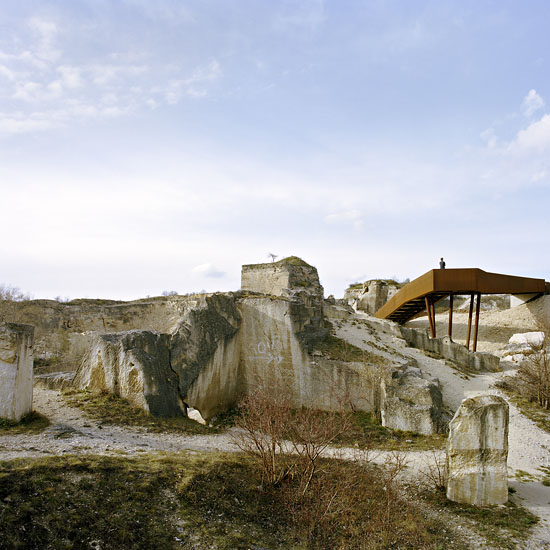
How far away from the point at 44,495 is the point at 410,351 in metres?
14.6

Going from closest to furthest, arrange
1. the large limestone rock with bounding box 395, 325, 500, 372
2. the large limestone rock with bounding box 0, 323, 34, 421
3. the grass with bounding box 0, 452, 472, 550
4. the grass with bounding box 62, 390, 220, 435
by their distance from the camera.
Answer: the grass with bounding box 0, 452, 472, 550 → the large limestone rock with bounding box 0, 323, 34, 421 → the grass with bounding box 62, 390, 220, 435 → the large limestone rock with bounding box 395, 325, 500, 372

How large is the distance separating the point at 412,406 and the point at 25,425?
9050mm

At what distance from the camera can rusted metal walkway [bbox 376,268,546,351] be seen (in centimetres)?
2308

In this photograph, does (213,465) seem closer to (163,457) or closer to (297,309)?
(163,457)

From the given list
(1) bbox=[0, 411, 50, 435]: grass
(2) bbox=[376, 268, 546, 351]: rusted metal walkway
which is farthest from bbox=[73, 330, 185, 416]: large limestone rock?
(2) bbox=[376, 268, 546, 351]: rusted metal walkway

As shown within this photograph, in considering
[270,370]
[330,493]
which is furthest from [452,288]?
[330,493]

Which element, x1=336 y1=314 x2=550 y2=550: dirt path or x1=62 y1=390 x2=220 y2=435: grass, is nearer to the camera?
x1=336 y1=314 x2=550 y2=550: dirt path

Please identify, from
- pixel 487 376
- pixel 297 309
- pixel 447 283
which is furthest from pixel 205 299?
pixel 447 283

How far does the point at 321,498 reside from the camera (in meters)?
7.67

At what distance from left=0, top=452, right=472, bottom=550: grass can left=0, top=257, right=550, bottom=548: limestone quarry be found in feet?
3.58

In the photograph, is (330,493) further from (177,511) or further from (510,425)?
(510,425)

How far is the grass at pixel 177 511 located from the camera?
5938mm

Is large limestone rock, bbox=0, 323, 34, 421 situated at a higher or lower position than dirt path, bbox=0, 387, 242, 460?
higher

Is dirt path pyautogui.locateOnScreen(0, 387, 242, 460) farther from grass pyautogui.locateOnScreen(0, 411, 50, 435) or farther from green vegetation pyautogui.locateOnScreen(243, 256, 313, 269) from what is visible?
green vegetation pyautogui.locateOnScreen(243, 256, 313, 269)
